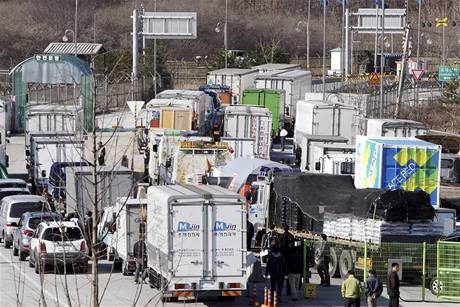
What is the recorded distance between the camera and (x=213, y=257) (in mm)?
25672

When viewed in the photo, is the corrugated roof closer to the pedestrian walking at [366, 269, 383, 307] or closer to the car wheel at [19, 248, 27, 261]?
the car wheel at [19, 248, 27, 261]

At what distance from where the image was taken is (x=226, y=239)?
2573 centimetres

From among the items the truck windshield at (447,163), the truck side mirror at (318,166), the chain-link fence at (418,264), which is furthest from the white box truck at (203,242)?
the truck windshield at (447,163)

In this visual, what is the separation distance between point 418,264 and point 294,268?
111 inches

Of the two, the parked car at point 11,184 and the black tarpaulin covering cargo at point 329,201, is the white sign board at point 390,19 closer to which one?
the parked car at point 11,184

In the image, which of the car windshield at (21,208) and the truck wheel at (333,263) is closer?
the truck wheel at (333,263)

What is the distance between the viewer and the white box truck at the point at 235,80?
81250 mm

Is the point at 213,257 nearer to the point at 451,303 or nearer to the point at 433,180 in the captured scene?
the point at 451,303

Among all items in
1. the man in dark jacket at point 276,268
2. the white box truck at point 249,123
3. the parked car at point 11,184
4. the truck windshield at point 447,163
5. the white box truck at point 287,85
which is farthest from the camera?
the white box truck at point 287,85

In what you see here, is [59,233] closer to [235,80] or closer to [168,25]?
[235,80]

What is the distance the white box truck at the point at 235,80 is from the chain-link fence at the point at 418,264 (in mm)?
51208

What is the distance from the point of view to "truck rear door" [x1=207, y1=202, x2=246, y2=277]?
84.1 ft

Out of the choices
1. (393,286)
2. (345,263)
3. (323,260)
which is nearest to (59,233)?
(323,260)

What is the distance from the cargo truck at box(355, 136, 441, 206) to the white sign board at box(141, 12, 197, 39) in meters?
56.9
